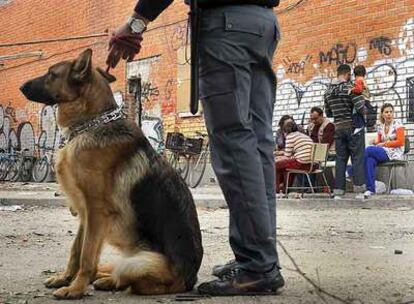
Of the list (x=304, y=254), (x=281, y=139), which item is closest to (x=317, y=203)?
(x=281, y=139)

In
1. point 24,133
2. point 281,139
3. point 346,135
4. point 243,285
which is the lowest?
point 243,285

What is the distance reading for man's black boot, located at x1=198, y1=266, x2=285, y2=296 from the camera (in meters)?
3.39

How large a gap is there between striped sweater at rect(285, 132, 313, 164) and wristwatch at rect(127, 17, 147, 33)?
8.46m

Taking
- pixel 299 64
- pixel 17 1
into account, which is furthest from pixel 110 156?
pixel 17 1

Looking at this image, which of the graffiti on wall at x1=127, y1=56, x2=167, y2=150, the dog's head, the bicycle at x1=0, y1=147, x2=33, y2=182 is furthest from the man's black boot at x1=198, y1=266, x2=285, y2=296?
the bicycle at x1=0, y1=147, x2=33, y2=182

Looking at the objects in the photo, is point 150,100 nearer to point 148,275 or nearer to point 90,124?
point 90,124

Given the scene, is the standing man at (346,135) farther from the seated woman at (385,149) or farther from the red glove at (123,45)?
the red glove at (123,45)

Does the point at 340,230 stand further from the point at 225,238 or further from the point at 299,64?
the point at 299,64

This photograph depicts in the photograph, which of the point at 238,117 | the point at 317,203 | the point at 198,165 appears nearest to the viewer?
the point at 238,117

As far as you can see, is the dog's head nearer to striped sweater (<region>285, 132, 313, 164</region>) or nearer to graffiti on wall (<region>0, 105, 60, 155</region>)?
striped sweater (<region>285, 132, 313, 164</region>)

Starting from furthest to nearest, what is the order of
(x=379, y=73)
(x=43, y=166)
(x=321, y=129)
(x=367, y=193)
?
(x=43, y=166)
(x=379, y=73)
(x=321, y=129)
(x=367, y=193)

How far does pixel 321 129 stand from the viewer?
42.0 ft

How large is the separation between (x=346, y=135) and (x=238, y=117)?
824 cm

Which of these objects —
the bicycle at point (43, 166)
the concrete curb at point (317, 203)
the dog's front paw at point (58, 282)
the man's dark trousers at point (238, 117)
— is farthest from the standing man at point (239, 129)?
the bicycle at point (43, 166)
